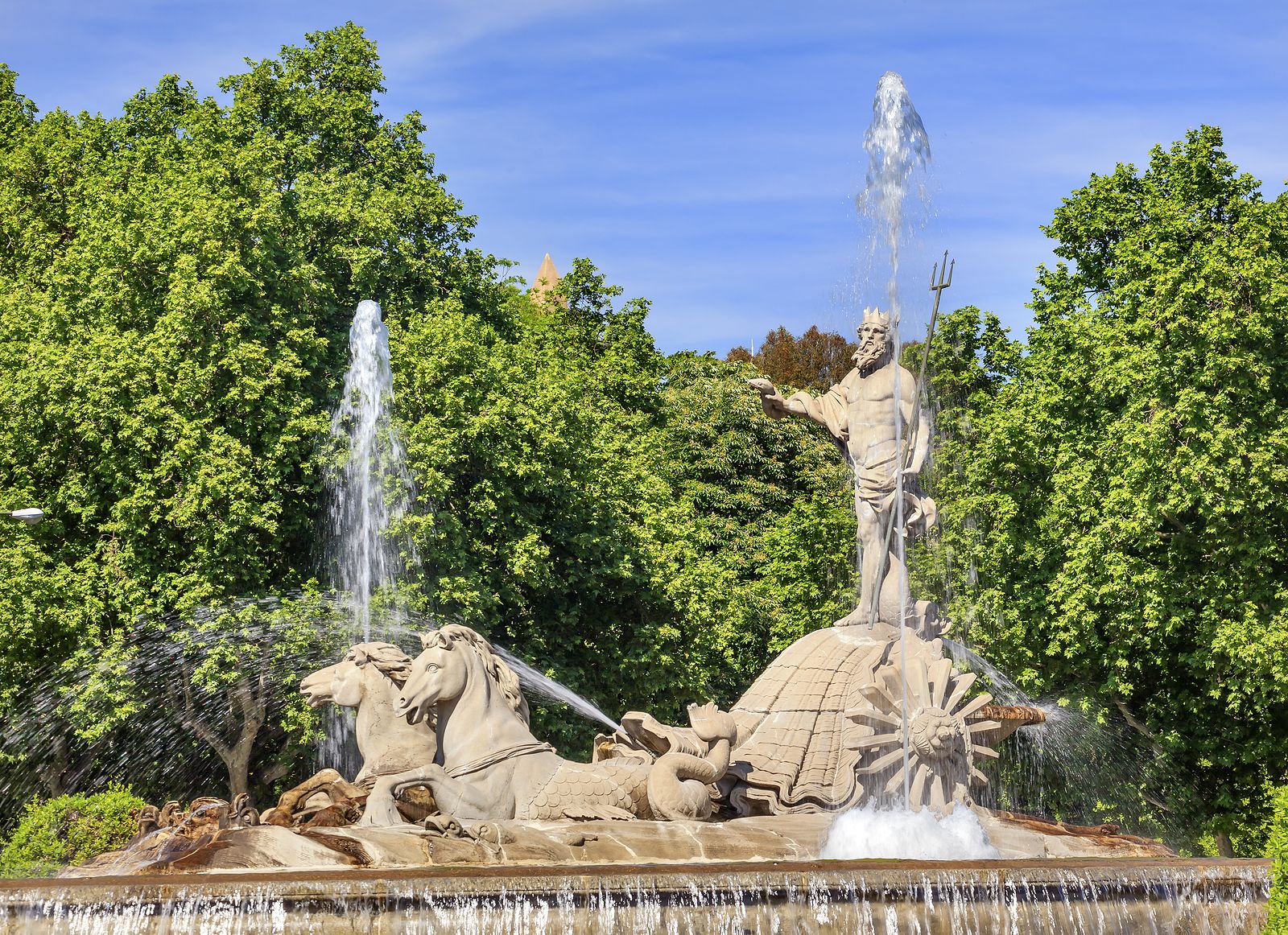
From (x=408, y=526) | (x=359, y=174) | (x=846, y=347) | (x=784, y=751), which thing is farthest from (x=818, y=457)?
(x=784, y=751)

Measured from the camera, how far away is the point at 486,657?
1260cm

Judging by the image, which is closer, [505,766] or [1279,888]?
[1279,888]

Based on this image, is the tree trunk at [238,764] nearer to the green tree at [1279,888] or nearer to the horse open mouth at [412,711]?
the horse open mouth at [412,711]

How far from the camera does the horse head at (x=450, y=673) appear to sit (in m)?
12.2

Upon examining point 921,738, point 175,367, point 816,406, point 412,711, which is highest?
point 175,367

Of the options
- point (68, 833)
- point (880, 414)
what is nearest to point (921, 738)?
point (880, 414)

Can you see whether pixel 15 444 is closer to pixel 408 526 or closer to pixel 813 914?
pixel 408 526

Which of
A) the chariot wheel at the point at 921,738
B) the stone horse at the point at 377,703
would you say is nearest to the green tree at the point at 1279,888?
the chariot wheel at the point at 921,738

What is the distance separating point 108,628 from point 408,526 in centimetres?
466

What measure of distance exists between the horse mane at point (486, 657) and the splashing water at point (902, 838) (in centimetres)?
260

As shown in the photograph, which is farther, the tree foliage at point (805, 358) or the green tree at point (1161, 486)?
the tree foliage at point (805, 358)

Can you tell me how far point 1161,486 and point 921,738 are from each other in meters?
13.5

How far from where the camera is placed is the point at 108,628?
2409 centimetres

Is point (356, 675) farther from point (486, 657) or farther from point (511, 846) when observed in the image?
point (511, 846)
